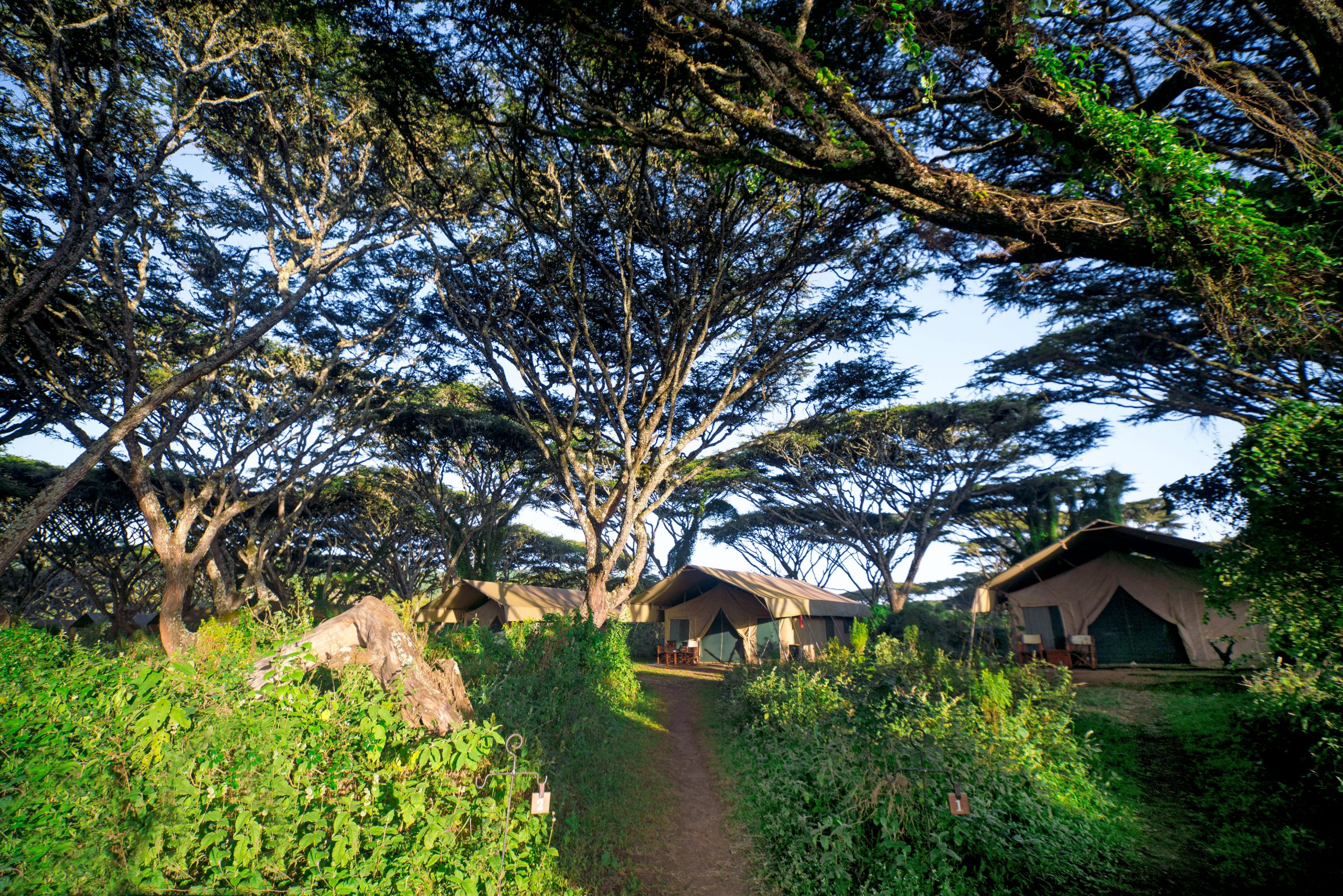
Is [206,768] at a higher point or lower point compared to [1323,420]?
lower

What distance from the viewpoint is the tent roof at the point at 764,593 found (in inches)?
820

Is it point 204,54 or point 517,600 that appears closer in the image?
point 204,54

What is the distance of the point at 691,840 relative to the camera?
5.86m

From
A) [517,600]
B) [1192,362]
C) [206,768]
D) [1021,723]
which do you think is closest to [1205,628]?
[1192,362]

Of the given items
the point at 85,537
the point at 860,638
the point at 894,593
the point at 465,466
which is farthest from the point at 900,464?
the point at 85,537

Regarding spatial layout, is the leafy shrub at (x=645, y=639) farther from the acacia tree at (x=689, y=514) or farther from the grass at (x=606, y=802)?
the grass at (x=606, y=802)

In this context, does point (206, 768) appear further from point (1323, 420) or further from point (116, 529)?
point (116, 529)

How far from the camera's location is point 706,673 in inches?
730

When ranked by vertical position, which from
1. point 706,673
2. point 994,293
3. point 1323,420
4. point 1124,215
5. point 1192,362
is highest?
point 994,293

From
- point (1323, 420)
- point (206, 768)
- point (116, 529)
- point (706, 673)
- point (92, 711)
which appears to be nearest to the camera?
point (206, 768)

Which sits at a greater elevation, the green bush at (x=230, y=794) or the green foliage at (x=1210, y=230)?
the green foliage at (x=1210, y=230)

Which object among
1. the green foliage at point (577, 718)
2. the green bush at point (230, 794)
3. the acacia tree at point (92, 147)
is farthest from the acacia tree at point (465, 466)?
the green bush at point (230, 794)

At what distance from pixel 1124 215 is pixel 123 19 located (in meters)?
16.4

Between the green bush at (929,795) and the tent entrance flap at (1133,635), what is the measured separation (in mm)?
9702
